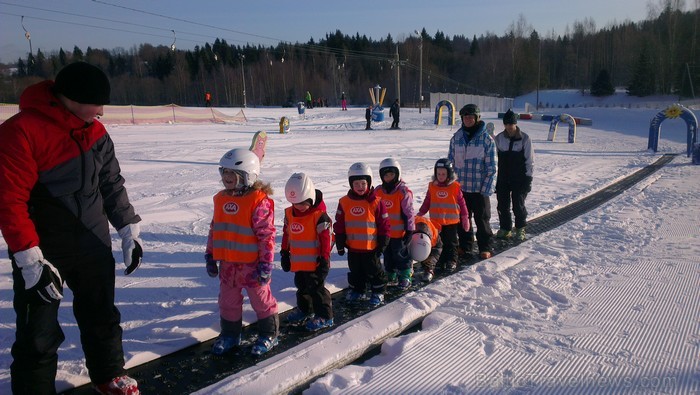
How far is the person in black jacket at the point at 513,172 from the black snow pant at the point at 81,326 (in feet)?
16.8

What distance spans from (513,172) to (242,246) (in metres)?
4.37

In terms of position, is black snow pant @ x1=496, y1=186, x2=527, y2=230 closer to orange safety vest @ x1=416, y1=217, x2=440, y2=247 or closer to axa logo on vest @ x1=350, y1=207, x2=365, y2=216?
orange safety vest @ x1=416, y1=217, x2=440, y2=247

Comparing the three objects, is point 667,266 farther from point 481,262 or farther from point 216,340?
point 216,340

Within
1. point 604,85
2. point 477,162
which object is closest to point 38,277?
point 477,162

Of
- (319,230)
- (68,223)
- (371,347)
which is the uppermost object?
(68,223)

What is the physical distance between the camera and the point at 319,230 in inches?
153

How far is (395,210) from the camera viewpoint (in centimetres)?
471

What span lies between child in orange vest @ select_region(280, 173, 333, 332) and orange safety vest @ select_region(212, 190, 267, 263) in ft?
1.31

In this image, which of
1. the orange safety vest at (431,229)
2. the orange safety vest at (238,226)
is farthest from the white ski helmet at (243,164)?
the orange safety vest at (431,229)

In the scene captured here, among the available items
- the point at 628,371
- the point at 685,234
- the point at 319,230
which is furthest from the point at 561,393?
the point at 685,234

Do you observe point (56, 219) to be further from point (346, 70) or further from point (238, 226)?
point (346, 70)

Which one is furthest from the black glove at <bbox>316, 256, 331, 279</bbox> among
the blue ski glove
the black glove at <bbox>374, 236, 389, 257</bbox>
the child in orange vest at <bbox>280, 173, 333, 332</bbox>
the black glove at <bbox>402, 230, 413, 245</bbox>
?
the blue ski glove

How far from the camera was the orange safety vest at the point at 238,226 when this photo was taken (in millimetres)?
3434

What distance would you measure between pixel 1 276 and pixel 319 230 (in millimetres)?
3677
